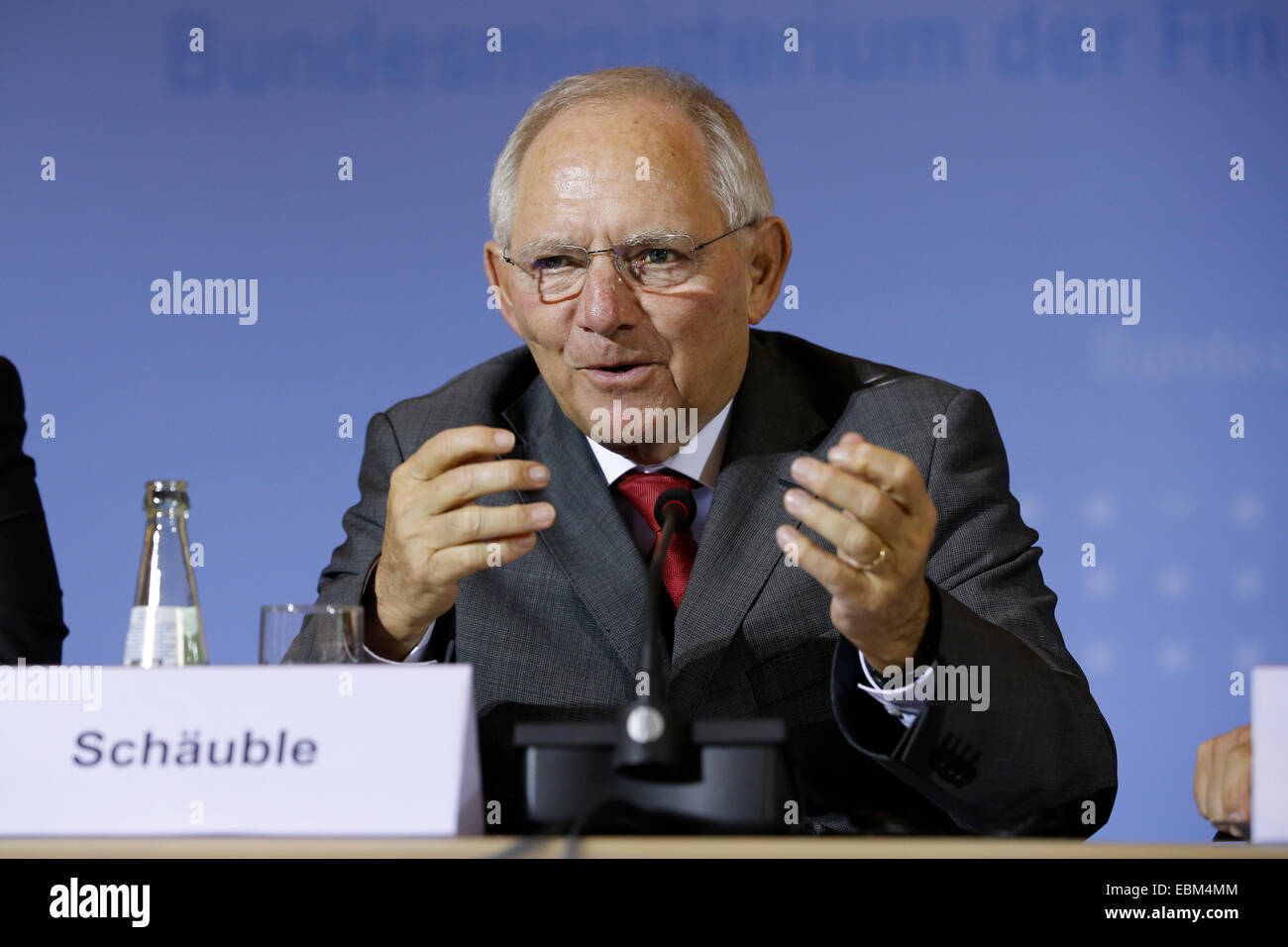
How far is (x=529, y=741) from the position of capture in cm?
86

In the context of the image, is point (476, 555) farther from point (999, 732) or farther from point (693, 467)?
point (693, 467)

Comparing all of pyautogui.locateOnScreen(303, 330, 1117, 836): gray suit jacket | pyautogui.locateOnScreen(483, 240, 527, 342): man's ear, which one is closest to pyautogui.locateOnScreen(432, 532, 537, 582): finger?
pyautogui.locateOnScreen(303, 330, 1117, 836): gray suit jacket

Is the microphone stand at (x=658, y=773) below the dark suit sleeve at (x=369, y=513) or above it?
below

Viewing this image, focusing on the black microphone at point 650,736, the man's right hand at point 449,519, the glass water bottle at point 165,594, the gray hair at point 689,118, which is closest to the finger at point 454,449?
the man's right hand at point 449,519

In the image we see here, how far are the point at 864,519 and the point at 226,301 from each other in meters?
2.10

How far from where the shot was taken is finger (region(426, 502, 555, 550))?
3.46 ft

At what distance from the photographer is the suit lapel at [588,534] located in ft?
4.93

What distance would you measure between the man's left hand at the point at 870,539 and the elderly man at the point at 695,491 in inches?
2.9

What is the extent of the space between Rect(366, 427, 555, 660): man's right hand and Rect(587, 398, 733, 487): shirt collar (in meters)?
0.45

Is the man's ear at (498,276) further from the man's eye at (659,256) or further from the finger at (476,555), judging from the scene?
the finger at (476,555)

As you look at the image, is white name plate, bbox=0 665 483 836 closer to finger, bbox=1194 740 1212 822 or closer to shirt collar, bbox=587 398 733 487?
finger, bbox=1194 740 1212 822

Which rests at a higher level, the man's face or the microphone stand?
the man's face
